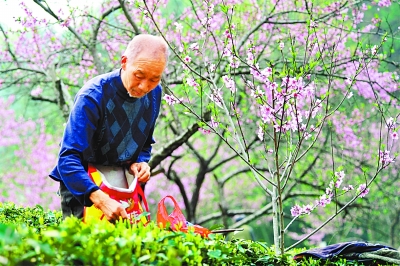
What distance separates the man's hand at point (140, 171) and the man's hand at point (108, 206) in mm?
479

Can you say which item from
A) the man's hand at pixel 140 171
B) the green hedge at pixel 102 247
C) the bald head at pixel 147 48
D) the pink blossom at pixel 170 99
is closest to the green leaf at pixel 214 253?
the green hedge at pixel 102 247

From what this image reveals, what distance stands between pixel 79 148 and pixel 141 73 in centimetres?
52

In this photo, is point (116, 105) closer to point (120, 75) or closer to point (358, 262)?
point (120, 75)

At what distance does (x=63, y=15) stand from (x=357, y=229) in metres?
13.8

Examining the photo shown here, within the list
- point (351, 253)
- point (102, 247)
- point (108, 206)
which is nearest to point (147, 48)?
point (108, 206)

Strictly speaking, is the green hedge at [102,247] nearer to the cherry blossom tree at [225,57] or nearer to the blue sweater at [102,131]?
the blue sweater at [102,131]

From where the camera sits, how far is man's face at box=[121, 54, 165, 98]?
9.48 feet

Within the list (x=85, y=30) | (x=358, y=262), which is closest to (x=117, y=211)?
(x=358, y=262)

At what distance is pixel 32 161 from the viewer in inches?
616

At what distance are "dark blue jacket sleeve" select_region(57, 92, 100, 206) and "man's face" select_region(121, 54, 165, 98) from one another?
23cm

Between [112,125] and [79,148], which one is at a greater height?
[112,125]

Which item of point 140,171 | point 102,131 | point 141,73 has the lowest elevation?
point 140,171

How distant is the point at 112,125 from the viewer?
3123 mm

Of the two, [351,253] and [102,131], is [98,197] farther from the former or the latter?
[351,253]
